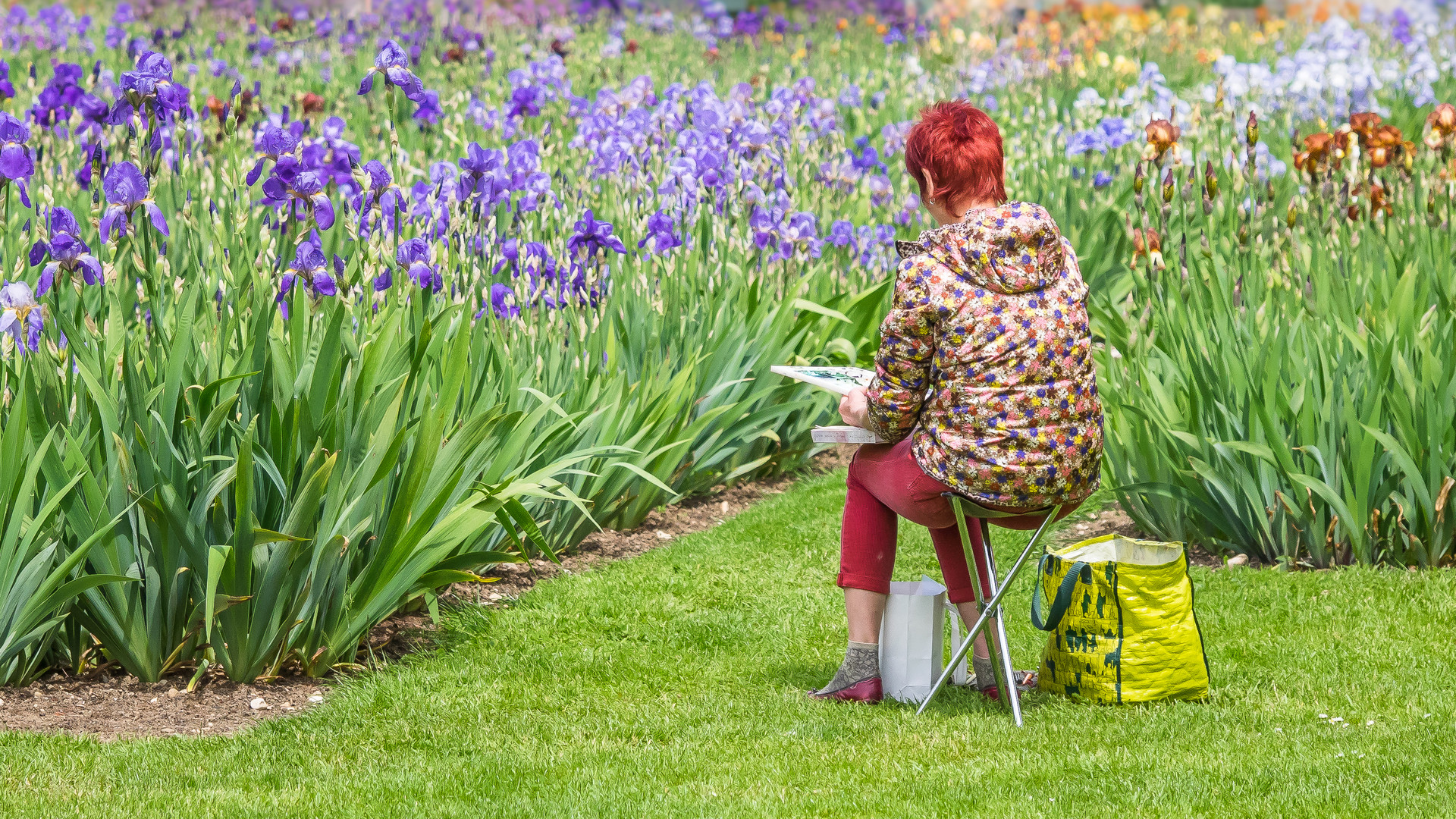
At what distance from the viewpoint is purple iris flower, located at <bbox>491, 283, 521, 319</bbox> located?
5000mm

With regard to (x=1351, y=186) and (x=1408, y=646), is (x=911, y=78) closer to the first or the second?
(x=1351, y=186)

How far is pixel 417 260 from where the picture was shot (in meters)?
4.30

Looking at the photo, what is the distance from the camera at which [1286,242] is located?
7.08m

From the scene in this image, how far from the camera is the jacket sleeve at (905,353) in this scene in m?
3.04

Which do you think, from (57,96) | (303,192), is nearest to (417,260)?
(303,192)

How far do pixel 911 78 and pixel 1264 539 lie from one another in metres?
9.34

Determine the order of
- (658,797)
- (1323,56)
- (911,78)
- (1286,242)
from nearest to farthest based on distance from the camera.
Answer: (658,797) → (1286,242) → (1323,56) → (911,78)

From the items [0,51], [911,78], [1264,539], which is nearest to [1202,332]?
[1264,539]

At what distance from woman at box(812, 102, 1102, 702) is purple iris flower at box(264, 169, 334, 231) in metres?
1.70

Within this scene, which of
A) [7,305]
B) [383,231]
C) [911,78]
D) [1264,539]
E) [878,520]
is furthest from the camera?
[911,78]

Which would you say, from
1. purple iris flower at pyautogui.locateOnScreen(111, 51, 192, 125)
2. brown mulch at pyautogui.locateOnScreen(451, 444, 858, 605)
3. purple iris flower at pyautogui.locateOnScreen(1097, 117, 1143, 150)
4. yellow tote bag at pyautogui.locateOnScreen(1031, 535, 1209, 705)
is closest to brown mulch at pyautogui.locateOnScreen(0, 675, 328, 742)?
brown mulch at pyautogui.locateOnScreen(451, 444, 858, 605)

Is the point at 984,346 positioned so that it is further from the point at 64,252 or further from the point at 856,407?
the point at 64,252

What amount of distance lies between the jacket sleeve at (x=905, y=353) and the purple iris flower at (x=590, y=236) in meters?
2.14

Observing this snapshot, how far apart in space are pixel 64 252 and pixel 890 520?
85.8 inches
